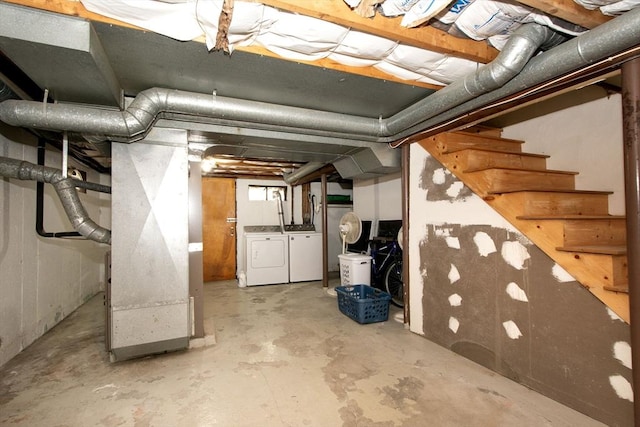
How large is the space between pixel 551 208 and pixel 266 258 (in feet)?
13.5

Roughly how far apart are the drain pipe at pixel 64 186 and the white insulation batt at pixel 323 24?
60.4 inches

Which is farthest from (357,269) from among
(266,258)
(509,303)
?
(509,303)

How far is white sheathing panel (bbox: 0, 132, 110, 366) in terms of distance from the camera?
7.84 feet

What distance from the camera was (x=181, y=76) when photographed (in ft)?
6.54

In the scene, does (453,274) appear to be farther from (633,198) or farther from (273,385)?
(273,385)

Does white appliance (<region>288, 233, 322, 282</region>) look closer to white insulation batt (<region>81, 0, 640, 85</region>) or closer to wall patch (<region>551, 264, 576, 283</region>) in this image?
white insulation batt (<region>81, 0, 640, 85</region>)

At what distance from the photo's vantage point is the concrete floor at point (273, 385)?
1706 mm

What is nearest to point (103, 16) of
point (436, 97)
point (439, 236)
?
point (436, 97)

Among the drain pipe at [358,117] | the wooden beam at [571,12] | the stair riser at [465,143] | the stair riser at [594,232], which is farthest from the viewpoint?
the stair riser at [465,143]

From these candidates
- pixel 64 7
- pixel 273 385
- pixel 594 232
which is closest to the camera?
pixel 64 7

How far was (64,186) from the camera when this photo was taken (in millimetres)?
2318

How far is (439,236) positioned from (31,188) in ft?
12.7

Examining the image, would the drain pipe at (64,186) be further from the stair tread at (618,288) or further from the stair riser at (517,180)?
the stair tread at (618,288)

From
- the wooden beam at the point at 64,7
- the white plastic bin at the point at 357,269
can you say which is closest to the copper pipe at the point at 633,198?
the wooden beam at the point at 64,7
